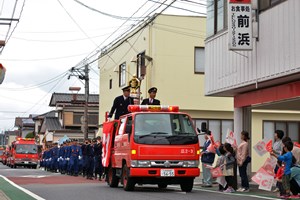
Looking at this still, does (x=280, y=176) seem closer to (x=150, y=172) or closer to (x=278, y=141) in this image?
(x=278, y=141)

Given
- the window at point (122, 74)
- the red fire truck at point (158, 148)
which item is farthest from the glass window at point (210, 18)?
the window at point (122, 74)

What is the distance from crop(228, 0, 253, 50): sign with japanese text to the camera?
16.5 m

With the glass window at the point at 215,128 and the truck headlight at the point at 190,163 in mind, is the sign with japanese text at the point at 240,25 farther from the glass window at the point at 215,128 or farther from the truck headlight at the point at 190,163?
the glass window at the point at 215,128

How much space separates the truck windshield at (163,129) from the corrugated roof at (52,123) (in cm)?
6113

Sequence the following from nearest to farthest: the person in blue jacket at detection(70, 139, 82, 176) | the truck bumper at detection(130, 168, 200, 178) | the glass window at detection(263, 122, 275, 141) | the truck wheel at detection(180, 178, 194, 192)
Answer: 1. the truck bumper at detection(130, 168, 200, 178)
2. the truck wheel at detection(180, 178, 194, 192)
3. the person in blue jacket at detection(70, 139, 82, 176)
4. the glass window at detection(263, 122, 275, 141)

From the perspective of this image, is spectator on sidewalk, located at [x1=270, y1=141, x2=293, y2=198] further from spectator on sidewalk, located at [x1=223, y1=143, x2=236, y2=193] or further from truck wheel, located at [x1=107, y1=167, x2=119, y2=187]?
truck wheel, located at [x1=107, y1=167, x2=119, y2=187]

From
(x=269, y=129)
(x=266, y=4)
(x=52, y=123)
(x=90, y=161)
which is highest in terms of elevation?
(x=266, y=4)

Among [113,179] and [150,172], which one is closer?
[150,172]

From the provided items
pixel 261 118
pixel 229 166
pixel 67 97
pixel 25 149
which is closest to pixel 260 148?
pixel 229 166

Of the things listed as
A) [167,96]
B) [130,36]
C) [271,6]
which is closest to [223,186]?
[271,6]

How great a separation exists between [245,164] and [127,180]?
3.46m

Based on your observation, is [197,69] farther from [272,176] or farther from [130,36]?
[272,176]

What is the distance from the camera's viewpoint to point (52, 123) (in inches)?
3068

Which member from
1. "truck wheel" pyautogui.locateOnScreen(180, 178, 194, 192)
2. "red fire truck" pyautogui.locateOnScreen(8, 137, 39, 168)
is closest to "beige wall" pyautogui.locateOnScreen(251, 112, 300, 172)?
"truck wheel" pyautogui.locateOnScreen(180, 178, 194, 192)
